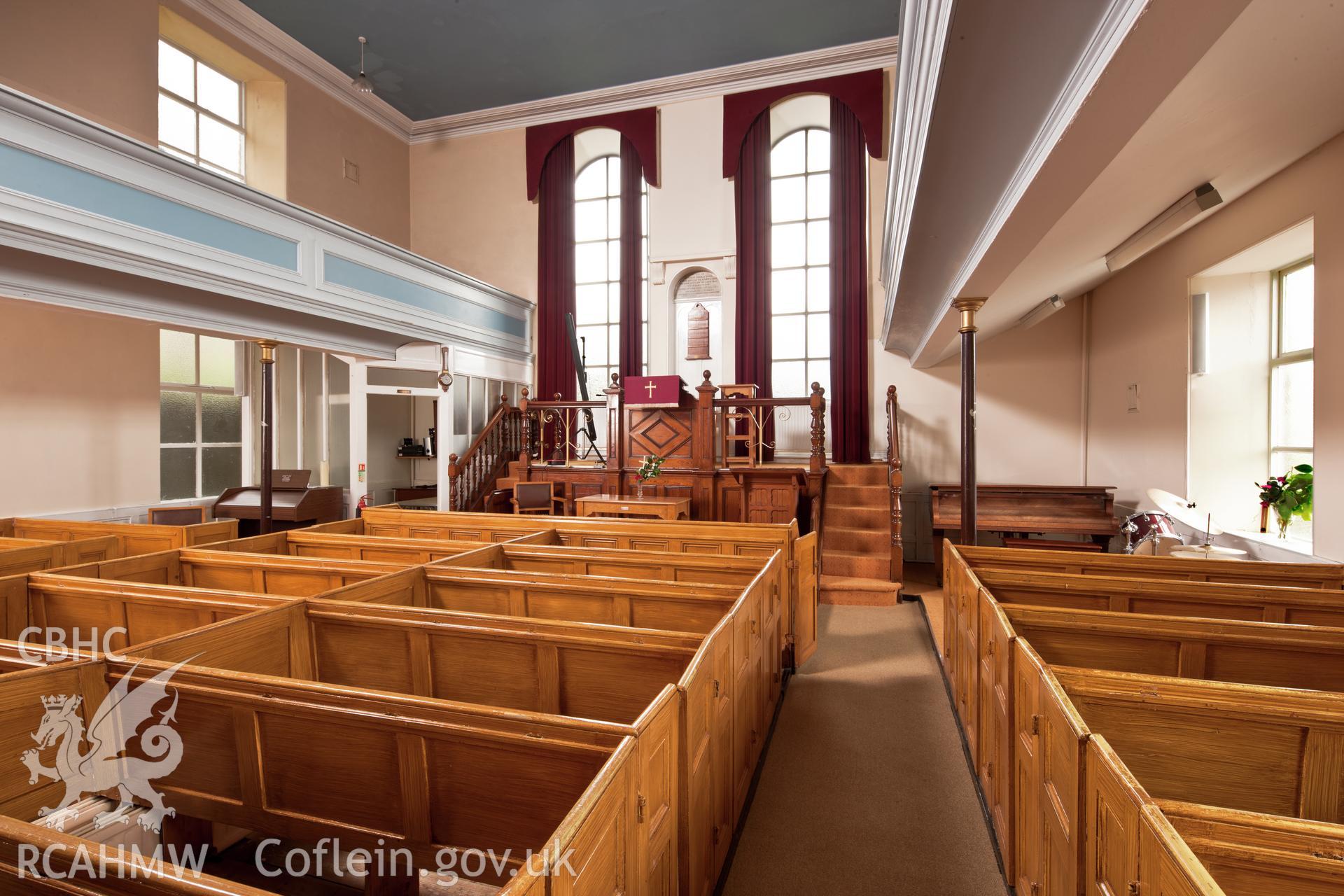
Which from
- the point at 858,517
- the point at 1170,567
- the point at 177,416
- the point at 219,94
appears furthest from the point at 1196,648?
the point at 219,94

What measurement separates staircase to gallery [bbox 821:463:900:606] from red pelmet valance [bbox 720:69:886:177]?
3.89 m

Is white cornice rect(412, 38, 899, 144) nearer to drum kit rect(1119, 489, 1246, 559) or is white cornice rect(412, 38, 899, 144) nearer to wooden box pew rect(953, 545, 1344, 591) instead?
drum kit rect(1119, 489, 1246, 559)

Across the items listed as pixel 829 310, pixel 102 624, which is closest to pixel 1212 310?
pixel 829 310

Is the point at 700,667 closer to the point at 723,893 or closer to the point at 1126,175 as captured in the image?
the point at 723,893

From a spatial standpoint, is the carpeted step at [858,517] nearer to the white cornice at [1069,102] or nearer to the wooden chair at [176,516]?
the white cornice at [1069,102]

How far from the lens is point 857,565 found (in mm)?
5773

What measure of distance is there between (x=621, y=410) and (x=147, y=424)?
4286mm

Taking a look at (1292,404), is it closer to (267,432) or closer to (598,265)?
(598,265)

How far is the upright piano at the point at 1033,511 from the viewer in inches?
229

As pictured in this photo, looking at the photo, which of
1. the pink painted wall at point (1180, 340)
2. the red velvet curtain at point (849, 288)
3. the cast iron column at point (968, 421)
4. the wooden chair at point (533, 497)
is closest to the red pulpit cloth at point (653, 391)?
the wooden chair at point (533, 497)

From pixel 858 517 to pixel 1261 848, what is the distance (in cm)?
549

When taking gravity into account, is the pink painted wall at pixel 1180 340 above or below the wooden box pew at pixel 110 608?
above

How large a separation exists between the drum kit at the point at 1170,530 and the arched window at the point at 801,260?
387 centimetres

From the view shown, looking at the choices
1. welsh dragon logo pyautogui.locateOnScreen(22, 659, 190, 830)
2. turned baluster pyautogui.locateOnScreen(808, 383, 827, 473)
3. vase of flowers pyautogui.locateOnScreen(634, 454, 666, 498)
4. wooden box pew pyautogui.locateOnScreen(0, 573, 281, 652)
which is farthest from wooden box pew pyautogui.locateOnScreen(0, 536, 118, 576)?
turned baluster pyautogui.locateOnScreen(808, 383, 827, 473)
